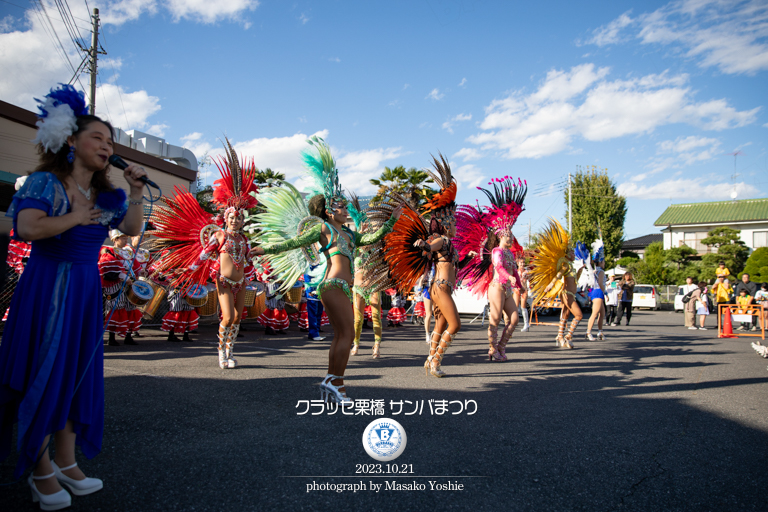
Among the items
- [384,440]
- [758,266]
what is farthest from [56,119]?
[758,266]

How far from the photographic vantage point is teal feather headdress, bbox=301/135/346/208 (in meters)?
4.72

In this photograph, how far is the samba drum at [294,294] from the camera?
36.0 feet

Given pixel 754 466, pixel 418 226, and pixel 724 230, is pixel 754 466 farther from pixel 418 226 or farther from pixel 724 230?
pixel 724 230

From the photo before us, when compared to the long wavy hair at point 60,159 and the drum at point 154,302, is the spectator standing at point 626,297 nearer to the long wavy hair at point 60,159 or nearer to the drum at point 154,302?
the drum at point 154,302

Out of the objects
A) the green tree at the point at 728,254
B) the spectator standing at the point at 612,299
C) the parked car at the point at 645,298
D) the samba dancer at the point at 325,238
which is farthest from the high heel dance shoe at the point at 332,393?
the green tree at the point at 728,254

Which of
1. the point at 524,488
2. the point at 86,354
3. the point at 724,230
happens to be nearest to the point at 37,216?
the point at 86,354

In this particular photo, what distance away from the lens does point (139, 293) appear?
26.3 ft

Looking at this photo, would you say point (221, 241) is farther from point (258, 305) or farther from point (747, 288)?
point (747, 288)

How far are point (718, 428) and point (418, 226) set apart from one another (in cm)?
371

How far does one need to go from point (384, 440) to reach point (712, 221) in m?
46.4

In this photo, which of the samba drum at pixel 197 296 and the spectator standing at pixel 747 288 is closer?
the samba drum at pixel 197 296

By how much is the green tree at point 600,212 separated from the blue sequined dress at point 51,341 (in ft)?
126

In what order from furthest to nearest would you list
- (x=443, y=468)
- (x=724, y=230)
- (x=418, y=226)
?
(x=724, y=230)
(x=418, y=226)
(x=443, y=468)

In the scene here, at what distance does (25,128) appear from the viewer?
12.1 metres
